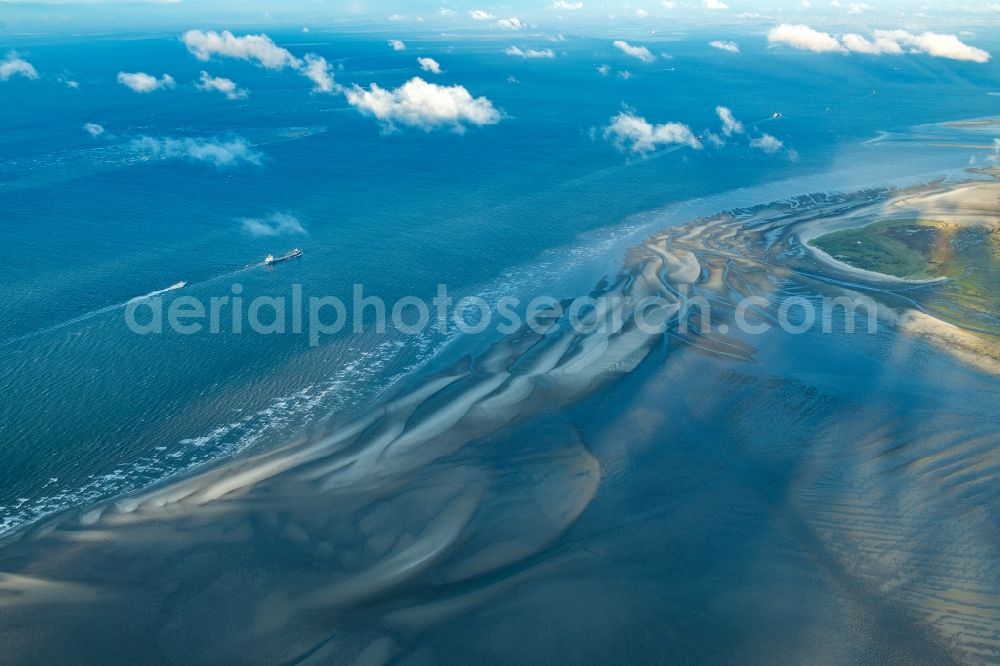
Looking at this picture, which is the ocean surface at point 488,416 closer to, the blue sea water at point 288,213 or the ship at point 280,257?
the blue sea water at point 288,213

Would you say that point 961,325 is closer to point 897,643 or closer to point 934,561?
point 934,561

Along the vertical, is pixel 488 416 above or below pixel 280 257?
below

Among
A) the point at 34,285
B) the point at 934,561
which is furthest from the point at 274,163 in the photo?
the point at 934,561

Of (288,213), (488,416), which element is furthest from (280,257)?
(488,416)

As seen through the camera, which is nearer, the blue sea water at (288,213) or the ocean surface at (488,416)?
the ocean surface at (488,416)

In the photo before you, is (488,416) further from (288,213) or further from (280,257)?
(288,213)

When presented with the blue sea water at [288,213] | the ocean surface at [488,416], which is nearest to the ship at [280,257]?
the ocean surface at [488,416]
